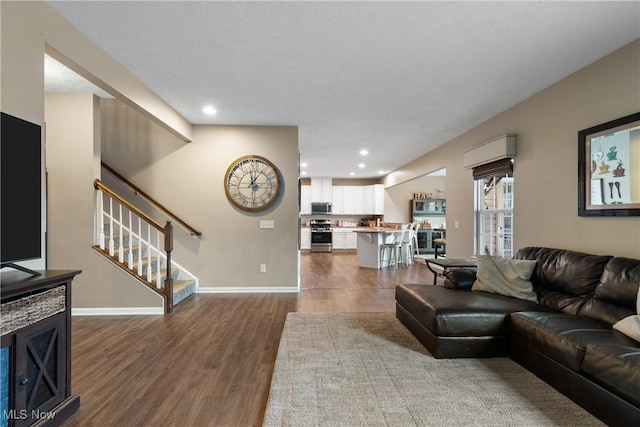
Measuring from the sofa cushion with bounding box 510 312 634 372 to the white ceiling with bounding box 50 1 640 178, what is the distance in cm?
209

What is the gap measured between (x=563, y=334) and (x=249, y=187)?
4.04 meters

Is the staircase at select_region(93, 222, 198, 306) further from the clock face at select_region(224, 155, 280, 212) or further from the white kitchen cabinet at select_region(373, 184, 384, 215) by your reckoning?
the white kitchen cabinet at select_region(373, 184, 384, 215)

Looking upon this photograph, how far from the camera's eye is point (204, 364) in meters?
2.52

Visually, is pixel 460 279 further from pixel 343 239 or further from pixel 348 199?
pixel 348 199

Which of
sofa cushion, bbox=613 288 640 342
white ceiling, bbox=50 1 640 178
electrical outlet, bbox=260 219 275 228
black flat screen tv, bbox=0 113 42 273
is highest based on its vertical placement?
white ceiling, bbox=50 1 640 178

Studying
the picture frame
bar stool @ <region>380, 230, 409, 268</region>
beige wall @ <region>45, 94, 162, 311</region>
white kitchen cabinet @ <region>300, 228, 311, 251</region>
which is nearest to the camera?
the picture frame

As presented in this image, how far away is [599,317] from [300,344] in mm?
2298

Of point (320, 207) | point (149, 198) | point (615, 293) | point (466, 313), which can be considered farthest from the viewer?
point (320, 207)

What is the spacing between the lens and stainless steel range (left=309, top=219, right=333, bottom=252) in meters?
10.3

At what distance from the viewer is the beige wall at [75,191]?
361 centimetres

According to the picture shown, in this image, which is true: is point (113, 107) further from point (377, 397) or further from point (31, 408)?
point (377, 397)

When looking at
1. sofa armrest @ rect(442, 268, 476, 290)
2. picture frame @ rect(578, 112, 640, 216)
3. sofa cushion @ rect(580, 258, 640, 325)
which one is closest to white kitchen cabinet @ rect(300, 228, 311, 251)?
sofa armrest @ rect(442, 268, 476, 290)

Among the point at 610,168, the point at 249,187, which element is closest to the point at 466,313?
the point at 610,168

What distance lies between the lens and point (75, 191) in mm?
3629
